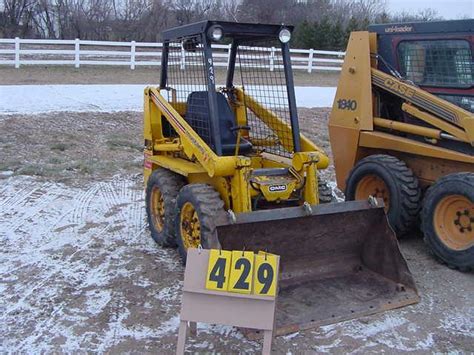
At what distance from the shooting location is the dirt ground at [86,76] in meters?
18.0

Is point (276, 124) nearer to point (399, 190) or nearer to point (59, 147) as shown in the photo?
point (399, 190)

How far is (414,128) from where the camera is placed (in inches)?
242

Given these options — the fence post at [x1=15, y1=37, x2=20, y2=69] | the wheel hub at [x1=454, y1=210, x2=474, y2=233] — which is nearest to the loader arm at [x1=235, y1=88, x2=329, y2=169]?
the wheel hub at [x1=454, y1=210, x2=474, y2=233]

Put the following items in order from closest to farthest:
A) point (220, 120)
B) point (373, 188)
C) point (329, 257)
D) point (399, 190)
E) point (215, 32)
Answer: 1. point (215, 32)
2. point (329, 257)
3. point (220, 120)
4. point (399, 190)
5. point (373, 188)

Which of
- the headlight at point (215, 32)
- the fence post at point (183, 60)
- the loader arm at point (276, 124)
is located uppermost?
the headlight at point (215, 32)

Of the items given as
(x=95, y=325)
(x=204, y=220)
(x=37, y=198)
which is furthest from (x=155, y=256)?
(x=37, y=198)

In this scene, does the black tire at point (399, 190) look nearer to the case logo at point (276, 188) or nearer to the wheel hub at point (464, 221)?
the wheel hub at point (464, 221)

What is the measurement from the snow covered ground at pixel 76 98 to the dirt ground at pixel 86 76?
5.01ft

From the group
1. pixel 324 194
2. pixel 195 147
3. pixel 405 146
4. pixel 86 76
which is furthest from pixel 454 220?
pixel 86 76

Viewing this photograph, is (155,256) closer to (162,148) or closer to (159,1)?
(162,148)

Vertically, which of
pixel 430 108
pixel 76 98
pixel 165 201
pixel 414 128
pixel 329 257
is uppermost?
pixel 76 98

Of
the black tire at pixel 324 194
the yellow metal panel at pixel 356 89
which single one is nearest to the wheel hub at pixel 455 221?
the black tire at pixel 324 194

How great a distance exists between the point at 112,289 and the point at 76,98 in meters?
10.3

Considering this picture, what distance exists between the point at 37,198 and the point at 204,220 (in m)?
3.37
